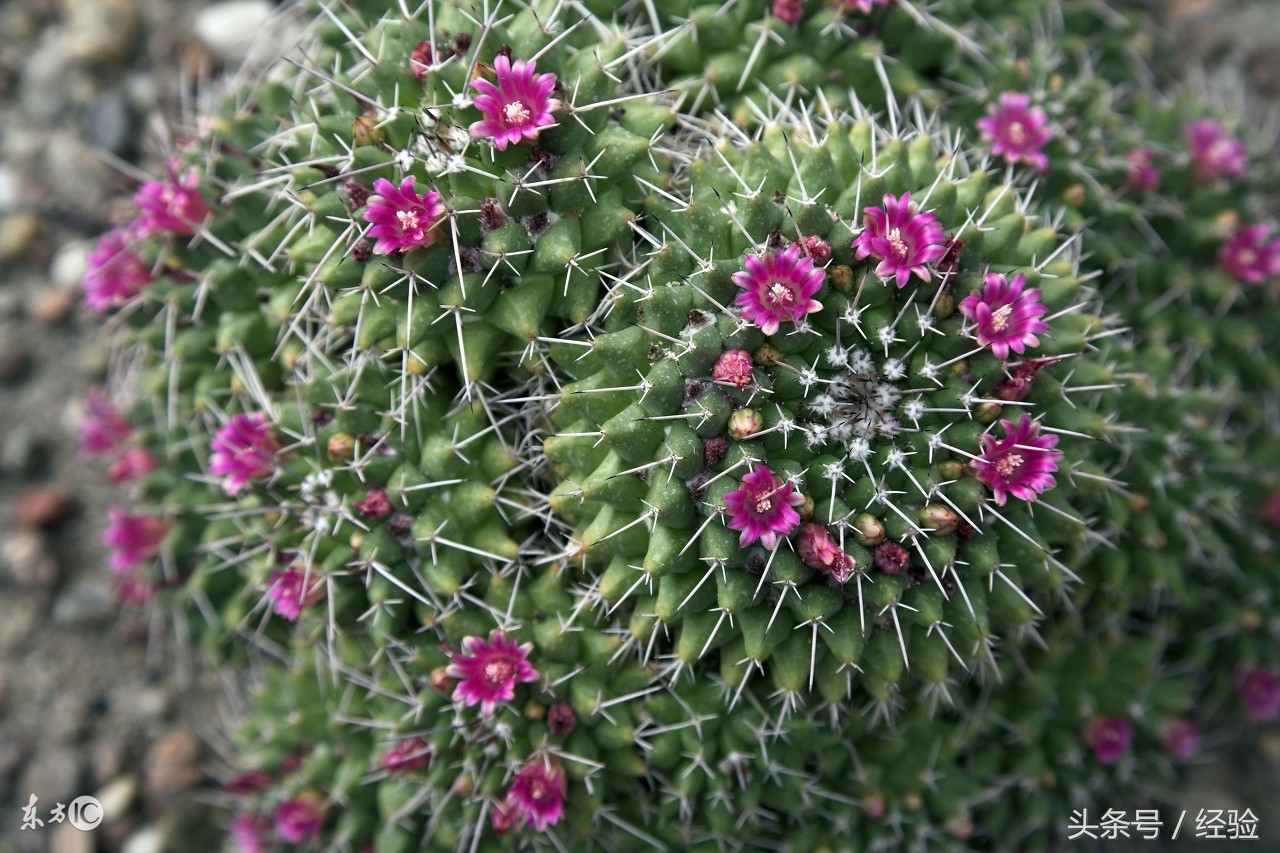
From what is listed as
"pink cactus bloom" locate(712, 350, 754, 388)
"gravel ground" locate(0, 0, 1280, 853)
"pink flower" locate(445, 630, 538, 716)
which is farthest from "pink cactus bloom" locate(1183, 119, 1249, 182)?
"pink flower" locate(445, 630, 538, 716)

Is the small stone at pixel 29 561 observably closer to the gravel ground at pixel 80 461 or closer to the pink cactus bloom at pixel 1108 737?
the gravel ground at pixel 80 461

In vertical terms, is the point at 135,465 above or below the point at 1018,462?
below

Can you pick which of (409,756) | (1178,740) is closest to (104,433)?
(409,756)

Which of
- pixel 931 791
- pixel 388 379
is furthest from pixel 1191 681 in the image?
pixel 388 379

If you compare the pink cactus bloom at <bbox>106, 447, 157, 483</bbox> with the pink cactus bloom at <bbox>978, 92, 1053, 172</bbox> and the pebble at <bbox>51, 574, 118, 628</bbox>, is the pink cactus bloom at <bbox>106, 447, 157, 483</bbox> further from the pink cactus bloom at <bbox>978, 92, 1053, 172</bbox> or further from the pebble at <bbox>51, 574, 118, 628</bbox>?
the pink cactus bloom at <bbox>978, 92, 1053, 172</bbox>

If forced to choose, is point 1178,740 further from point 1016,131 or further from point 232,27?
point 232,27

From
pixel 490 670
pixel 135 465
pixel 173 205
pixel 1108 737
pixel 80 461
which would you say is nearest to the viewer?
pixel 490 670

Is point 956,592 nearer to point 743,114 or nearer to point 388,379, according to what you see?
point 743,114

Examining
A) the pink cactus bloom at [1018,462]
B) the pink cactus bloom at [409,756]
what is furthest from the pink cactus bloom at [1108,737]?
the pink cactus bloom at [409,756]
